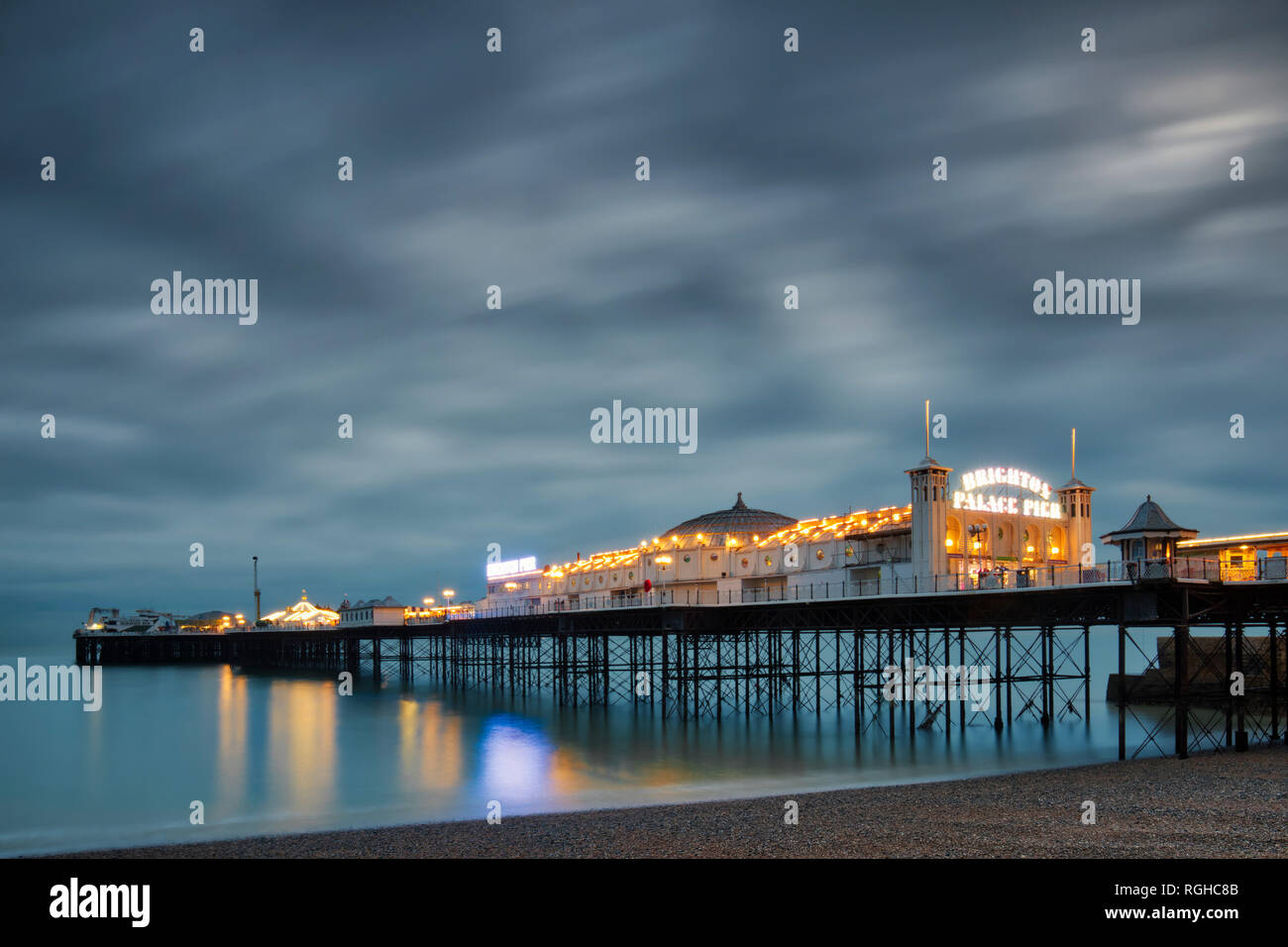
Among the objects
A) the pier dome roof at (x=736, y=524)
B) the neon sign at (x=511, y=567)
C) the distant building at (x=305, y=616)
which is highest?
the pier dome roof at (x=736, y=524)

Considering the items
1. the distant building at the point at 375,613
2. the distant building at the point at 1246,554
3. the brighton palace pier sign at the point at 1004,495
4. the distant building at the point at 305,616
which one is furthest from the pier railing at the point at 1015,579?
the distant building at the point at 305,616

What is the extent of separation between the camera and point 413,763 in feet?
124

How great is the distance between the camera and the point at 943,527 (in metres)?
41.3

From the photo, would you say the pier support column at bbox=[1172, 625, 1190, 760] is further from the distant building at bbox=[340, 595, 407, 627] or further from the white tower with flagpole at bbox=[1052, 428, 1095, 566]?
the distant building at bbox=[340, 595, 407, 627]

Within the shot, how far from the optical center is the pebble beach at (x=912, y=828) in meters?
18.0

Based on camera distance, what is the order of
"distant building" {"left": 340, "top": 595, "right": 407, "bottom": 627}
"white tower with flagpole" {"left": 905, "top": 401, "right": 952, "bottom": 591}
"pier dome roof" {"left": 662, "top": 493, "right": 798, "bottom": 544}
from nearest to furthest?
"white tower with flagpole" {"left": 905, "top": 401, "right": 952, "bottom": 591}, "pier dome roof" {"left": 662, "top": 493, "right": 798, "bottom": 544}, "distant building" {"left": 340, "top": 595, "right": 407, "bottom": 627}

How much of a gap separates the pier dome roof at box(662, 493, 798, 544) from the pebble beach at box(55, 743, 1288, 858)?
3286 centimetres

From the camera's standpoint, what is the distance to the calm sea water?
28328mm

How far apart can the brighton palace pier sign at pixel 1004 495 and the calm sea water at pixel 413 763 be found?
9.45 meters

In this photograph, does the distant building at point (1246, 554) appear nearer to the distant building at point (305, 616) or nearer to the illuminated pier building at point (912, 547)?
the illuminated pier building at point (912, 547)

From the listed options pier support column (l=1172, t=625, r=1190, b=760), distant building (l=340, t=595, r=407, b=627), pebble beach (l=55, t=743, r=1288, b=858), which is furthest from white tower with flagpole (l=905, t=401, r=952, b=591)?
distant building (l=340, t=595, r=407, b=627)

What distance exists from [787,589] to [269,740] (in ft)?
82.8
